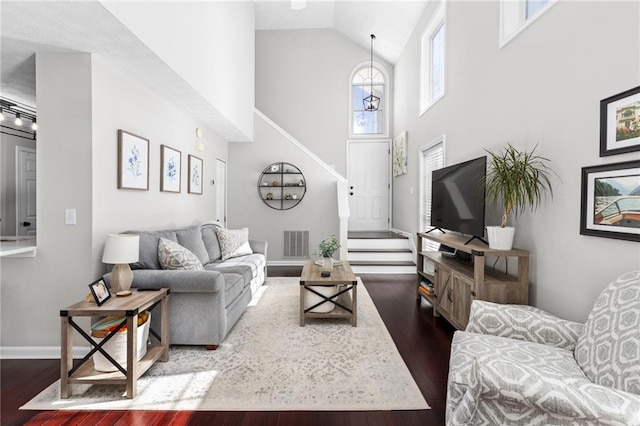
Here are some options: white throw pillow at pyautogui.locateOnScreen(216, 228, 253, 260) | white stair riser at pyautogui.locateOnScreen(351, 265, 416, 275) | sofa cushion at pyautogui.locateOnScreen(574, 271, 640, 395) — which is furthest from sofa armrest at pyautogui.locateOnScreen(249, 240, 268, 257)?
sofa cushion at pyautogui.locateOnScreen(574, 271, 640, 395)

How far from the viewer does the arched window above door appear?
7.49m

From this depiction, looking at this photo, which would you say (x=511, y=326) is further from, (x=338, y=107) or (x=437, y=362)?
(x=338, y=107)

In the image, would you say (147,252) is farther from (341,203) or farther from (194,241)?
(341,203)

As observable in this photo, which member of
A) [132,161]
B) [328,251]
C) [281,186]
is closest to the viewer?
[132,161]

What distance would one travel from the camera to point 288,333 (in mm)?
3049

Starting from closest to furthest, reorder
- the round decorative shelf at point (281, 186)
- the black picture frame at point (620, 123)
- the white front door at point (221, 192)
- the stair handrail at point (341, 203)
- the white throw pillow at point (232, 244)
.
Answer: the black picture frame at point (620, 123) < the white throw pillow at point (232, 244) < the stair handrail at point (341, 203) < the white front door at point (221, 192) < the round decorative shelf at point (281, 186)

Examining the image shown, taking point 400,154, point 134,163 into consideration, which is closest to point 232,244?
point 134,163

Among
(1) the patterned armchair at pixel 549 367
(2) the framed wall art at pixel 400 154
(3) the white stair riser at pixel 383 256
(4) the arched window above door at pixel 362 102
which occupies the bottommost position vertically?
(3) the white stair riser at pixel 383 256

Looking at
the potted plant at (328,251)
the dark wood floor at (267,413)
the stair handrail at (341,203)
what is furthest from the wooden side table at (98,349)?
the stair handrail at (341,203)

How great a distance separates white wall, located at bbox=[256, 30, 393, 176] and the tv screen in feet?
12.3

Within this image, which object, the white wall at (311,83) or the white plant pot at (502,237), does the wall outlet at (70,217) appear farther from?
the white wall at (311,83)

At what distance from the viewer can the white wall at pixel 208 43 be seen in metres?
2.43

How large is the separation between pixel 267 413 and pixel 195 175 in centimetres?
370

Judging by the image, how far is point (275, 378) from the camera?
7.44 feet
